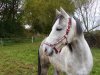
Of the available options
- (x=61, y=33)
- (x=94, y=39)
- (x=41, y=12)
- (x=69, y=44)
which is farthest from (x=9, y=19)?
(x=61, y=33)

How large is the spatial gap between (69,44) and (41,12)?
33051 millimetres

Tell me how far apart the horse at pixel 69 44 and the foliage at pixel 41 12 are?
2960 centimetres

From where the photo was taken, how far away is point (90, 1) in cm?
3375

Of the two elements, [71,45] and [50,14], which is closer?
[71,45]

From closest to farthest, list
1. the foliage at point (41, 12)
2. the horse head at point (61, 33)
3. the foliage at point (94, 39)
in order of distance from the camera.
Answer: the horse head at point (61, 33) < the foliage at point (94, 39) < the foliage at point (41, 12)

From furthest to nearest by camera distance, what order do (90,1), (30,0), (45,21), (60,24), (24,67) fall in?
(30,0), (45,21), (90,1), (24,67), (60,24)

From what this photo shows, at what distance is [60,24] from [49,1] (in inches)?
1283

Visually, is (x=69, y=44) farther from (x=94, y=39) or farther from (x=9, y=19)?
(x=9, y=19)

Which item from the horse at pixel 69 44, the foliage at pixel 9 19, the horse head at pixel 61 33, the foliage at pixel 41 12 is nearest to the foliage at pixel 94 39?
Answer: the foliage at pixel 41 12

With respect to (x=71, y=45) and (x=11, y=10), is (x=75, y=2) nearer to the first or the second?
(x=11, y=10)

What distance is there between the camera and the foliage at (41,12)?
35750mm

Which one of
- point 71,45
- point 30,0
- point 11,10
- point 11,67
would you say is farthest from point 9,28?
point 71,45

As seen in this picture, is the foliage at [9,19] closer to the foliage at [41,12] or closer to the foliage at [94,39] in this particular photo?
the foliage at [41,12]

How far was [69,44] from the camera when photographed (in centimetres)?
479
